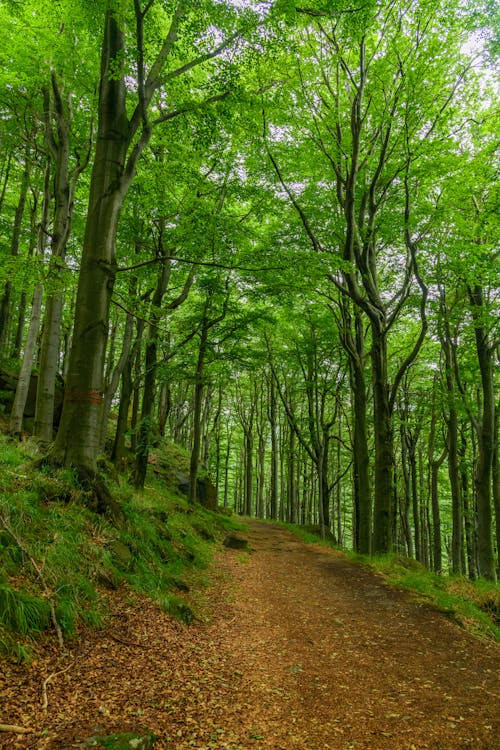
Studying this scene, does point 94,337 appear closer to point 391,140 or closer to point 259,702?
point 259,702

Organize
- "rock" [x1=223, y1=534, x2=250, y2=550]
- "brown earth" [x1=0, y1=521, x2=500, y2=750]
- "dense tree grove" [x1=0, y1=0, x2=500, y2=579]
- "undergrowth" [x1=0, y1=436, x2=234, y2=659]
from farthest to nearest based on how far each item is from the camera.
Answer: "rock" [x1=223, y1=534, x2=250, y2=550] → "dense tree grove" [x1=0, y1=0, x2=500, y2=579] → "undergrowth" [x1=0, y1=436, x2=234, y2=659] → "brown earth" [x1=0, y1=521, x2=500, y2=750]

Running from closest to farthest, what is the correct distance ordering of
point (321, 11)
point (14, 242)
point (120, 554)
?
point (120, 554) → point (321, 11) → point (14, 242)

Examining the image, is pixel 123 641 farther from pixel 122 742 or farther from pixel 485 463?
pixel 485 463

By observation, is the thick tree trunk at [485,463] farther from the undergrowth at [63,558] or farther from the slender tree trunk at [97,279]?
the slender tree trunk at [97,279]

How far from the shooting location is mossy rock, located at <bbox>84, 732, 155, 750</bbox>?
7.83ft

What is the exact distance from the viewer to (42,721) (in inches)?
101

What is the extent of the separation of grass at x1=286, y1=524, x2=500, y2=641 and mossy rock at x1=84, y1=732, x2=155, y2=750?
205 inches

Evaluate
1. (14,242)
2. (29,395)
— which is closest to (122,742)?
(29,395)

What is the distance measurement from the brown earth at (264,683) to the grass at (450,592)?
1.72 ft

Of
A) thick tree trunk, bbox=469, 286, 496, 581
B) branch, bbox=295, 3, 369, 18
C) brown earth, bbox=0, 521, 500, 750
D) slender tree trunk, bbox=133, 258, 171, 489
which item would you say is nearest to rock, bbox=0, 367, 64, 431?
slender tree trunk, bbox=133, 258, 171, 489

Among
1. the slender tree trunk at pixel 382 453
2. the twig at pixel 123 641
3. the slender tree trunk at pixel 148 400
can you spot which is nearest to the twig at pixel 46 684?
the twig at pixel 123 641

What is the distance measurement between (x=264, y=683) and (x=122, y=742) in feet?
6.05

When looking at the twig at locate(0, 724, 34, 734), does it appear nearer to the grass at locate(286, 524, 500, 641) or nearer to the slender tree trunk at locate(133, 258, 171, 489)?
the grass at locate(286, 524, 500, 641)

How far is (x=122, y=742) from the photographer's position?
2.44m
